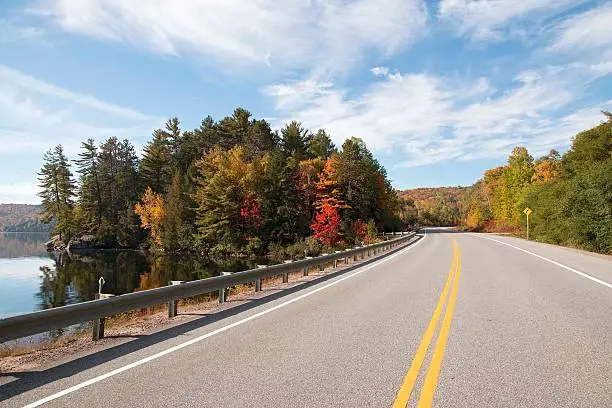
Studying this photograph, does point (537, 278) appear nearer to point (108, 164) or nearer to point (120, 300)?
point (120, 300)

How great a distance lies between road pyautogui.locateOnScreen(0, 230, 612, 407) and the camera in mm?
4715

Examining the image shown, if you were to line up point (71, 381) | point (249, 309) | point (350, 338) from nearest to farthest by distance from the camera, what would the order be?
point (71, 381)
point (350, 338)
point (249, 309)

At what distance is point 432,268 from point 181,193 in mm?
58204

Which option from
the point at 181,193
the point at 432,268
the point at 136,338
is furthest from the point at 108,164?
the point at 136,338

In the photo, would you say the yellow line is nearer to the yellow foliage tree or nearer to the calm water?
the calm water

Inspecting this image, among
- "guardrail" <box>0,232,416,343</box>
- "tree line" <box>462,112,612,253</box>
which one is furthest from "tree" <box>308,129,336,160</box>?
"guardrail" <box>0,232,416,343</box>

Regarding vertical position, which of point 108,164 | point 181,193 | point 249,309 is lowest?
point 249,309

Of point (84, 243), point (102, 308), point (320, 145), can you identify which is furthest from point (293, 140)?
point (102, 308)

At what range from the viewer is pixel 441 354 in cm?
620

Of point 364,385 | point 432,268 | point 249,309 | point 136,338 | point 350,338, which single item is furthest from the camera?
point 432,268

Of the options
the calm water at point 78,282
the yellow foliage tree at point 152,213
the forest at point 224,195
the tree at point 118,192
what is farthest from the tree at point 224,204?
the tree at point 118,192

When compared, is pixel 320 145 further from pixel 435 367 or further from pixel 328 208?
pixel 435 367

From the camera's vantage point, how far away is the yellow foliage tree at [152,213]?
73250mm

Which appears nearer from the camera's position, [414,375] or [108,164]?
[414,375]
